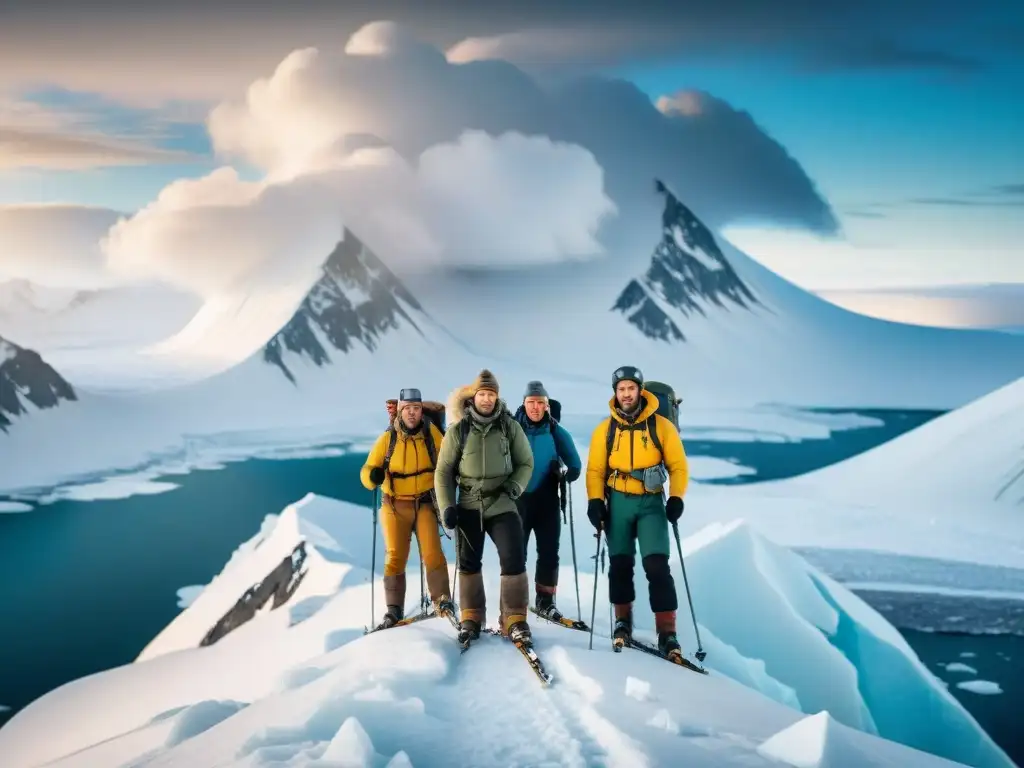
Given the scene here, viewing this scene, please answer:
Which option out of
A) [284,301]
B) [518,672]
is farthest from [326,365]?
[518,672]

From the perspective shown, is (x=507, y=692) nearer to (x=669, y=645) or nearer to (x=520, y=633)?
(x=520, y=633)

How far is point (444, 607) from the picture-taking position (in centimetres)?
673

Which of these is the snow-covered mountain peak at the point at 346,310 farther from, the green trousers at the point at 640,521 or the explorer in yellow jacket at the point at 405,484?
the green trousers at the point at 640,521

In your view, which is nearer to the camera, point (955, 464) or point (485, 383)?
point (485, 383)

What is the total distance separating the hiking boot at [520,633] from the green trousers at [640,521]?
88 centimetres

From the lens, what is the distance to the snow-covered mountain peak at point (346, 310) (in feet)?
406

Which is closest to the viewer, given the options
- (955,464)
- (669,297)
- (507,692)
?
(507,692)

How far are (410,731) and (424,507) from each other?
2.13 m

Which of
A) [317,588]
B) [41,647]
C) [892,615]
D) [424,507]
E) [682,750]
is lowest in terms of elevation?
[41,647]

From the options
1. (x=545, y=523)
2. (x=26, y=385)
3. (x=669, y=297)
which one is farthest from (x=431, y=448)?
(x=669, y=297)

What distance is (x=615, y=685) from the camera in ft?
17.4

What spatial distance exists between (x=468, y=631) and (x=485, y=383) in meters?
1.61

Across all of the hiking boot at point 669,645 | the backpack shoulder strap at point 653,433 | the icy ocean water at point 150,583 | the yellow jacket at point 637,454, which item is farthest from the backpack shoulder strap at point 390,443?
the icy ocean water at point 150,583

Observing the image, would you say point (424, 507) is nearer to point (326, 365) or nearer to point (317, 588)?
point (317, 588)
